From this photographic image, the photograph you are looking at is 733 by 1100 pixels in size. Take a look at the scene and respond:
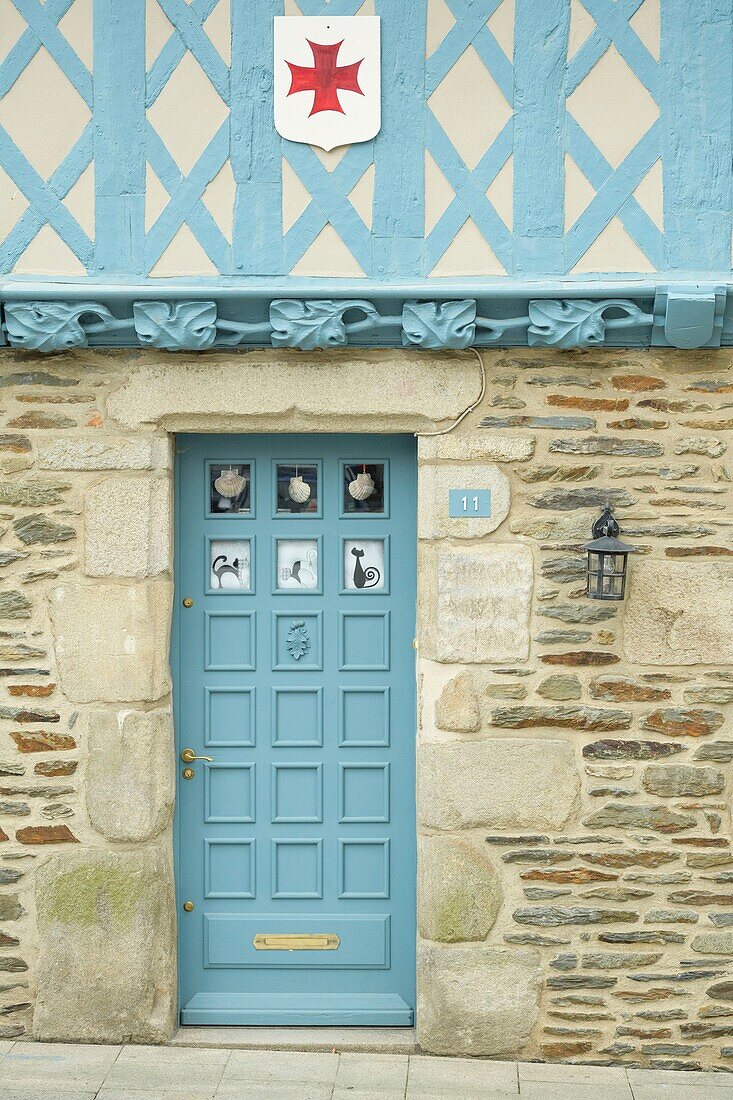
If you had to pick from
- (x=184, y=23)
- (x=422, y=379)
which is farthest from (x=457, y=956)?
(x=184, y=23)

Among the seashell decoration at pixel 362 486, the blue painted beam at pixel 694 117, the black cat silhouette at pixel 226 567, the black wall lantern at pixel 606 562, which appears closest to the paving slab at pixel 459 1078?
the black wall lantern at pixel 606 562

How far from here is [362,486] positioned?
4.32 metres

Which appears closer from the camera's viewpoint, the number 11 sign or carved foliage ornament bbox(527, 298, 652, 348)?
carved foliage ornament bbox(527, 298, 652, 348)

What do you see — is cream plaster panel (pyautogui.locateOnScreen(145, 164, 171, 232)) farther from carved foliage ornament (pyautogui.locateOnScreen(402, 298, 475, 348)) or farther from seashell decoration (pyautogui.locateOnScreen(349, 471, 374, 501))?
seashell decoration (pyautogui.locateOnScreen(349, 471, 374, 501))

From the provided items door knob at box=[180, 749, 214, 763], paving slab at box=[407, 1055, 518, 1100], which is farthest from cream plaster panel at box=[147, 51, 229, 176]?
paving slab at box=[407, 1055, 518, 1100]

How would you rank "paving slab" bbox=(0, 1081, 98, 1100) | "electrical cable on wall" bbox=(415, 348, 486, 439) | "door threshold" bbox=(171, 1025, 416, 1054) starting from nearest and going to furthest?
"paving slab" bbox=(0, 1081, 98, 1100) → "electrical cable on wall" bbox=(415, 348, 486, 439) → "door threshold" bbox=(171, 1025, 416, 1054)

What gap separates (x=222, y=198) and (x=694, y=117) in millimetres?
1748

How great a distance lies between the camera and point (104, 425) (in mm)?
4094

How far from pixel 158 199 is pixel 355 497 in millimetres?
1331

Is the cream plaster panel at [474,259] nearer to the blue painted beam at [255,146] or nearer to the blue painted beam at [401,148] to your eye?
the blue painted beam at [401,148]

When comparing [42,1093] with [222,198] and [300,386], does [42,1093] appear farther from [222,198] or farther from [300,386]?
[222,198]

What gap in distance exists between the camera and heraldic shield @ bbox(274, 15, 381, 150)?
397 centimetres

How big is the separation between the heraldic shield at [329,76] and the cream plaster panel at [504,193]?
476 millimetres

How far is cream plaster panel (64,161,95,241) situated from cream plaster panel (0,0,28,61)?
532 mm
